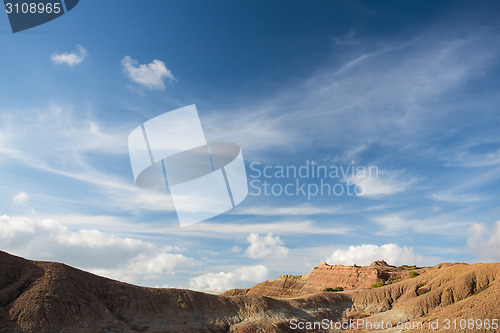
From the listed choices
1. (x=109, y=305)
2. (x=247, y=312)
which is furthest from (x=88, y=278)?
(x=247, y=312)

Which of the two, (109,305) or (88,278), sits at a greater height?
(88,278)

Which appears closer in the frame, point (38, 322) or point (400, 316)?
point (38, 322)

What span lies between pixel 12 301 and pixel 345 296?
61.3 metres

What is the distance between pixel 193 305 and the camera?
4688 centimetres

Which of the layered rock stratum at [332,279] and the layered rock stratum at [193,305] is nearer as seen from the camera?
the layered rock stratum at [193,305]

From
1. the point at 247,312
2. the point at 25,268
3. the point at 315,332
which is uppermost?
the point at 25,268

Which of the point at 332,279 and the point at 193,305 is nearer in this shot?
the point at 193,305

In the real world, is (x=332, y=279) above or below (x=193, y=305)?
below

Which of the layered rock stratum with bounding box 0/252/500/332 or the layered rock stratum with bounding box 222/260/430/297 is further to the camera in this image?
the layered rock stratum with bounding box 222/260/430/297

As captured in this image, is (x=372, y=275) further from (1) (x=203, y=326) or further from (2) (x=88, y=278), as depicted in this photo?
(2) (x=88, y=278)

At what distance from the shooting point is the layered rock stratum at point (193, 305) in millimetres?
35125

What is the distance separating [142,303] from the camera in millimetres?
43344

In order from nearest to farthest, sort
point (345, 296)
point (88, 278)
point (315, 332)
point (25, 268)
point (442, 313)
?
point (25, 268) < point (88, 278) < point (442, 313) < point (315, 332) < point (345, 296)

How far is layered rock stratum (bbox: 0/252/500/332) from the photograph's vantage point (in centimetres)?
3512
